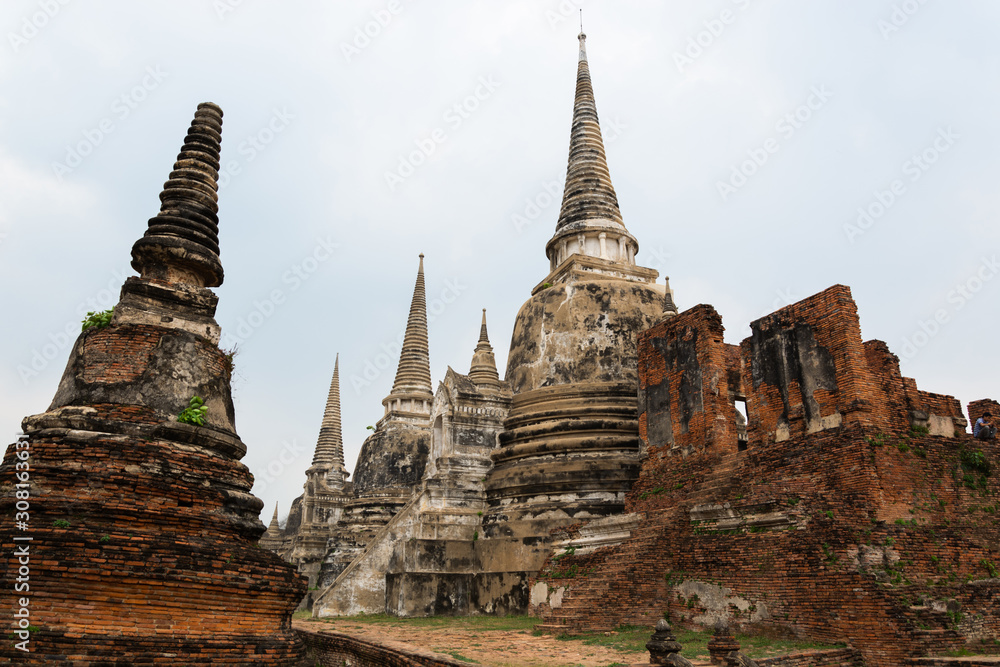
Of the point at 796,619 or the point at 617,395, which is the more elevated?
the point at 617,395

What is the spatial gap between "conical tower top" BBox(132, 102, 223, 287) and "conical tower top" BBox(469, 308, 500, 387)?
14.5 meters

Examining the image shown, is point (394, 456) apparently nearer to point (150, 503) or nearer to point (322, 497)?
point (322, 497)

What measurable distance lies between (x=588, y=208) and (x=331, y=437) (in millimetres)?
24472

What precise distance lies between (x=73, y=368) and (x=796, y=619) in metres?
10.1

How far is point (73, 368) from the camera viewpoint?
8.88 meters

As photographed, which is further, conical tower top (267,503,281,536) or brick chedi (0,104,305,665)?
conical tower top (267,503,281,536)

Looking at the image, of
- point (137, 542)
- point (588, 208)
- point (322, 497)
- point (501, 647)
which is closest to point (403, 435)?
point (322, 497)

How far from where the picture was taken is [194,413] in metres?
8.77

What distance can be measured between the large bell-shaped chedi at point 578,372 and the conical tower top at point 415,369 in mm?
12518

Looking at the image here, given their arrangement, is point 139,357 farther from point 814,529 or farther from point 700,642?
point 814,529

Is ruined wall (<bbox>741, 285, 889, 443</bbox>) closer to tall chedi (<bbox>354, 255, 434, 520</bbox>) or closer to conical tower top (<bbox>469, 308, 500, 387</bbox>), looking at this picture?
conical tower top (<bbox>469, 308, 500, 387</bbox>)

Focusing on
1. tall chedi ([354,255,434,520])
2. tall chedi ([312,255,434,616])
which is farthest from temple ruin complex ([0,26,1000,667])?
tall chedi ([354,255,434,520])

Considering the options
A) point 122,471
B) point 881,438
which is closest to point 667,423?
point 881,438

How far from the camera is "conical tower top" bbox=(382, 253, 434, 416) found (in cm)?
3409
